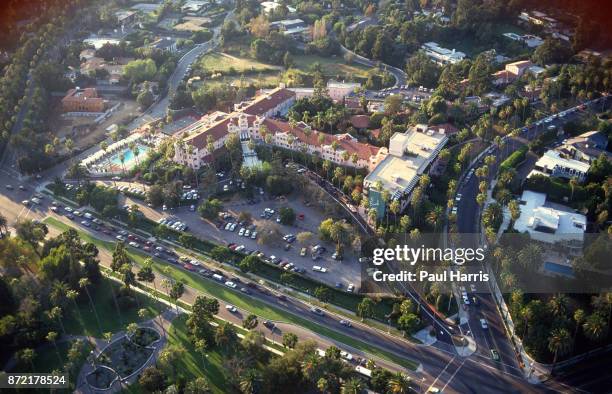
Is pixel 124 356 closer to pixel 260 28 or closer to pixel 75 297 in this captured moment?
pixel 75 297

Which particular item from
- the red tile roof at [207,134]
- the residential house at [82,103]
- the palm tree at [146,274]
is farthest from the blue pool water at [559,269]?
the residential house at [82,103]

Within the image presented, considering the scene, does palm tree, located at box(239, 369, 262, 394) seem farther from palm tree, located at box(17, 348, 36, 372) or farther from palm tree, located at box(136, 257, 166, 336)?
palm tree, located at box(17, 348, 36, 372)

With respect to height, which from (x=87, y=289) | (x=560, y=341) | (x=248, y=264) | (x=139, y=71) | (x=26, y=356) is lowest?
(x=87, y=289)

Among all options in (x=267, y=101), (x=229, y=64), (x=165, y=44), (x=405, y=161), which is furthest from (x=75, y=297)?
(x=165, y=44)

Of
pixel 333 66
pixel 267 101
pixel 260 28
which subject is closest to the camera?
pixel 267 101

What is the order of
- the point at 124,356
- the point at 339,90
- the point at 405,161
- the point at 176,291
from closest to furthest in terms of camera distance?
the point at 124,356 → the point at 176,291 → the point at 405,161 → the point at 339,90

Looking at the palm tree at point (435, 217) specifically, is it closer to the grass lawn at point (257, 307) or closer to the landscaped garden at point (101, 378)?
the grass lawn at point (257, 307)
